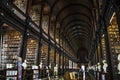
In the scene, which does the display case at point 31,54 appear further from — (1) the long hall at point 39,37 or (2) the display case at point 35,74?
(2) the display case at point 35,74

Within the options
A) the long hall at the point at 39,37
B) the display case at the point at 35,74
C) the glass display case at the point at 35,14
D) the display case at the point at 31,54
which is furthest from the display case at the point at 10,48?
the glass display case at the point at 35,14

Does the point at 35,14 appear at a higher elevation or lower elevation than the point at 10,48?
higher

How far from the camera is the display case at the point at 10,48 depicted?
36.3 feet

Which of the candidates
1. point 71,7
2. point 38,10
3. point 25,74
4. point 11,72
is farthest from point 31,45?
point 71,7

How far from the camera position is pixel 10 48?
11.3 m

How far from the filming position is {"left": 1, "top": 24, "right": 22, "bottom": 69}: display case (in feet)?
36.3

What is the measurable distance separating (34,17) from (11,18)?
6.10 m

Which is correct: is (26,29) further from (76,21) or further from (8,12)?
(76,21)

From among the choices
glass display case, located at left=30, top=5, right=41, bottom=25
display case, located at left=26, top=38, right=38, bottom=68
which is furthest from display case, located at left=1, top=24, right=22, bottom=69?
glass display case, located at left=30, top=5, right=41, bottom=25

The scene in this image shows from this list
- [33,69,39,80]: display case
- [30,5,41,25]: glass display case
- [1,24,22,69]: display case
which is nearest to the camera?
[33,69,39,80]: display case

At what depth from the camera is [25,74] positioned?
338 inches

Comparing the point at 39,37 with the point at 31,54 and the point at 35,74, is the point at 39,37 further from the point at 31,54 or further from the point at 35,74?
the point at 35,74

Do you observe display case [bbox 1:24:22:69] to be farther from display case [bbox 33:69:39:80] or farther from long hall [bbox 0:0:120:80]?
display case [bbox 33:69:39:80]

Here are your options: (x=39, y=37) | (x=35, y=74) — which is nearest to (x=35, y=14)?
(x=39, y=37)
